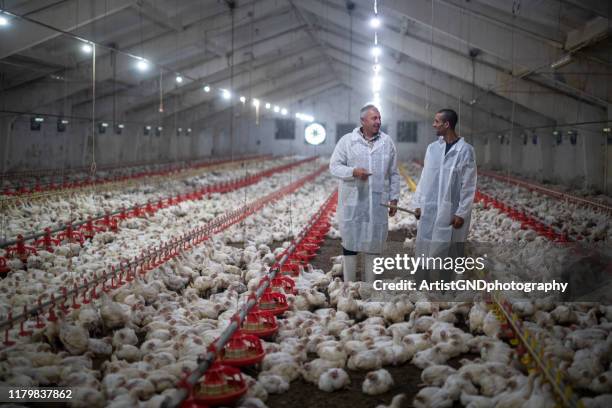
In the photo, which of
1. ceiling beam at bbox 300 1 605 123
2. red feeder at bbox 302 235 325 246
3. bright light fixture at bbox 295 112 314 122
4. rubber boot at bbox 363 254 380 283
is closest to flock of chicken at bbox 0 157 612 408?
rubber boot at bbox 363 254 380 283

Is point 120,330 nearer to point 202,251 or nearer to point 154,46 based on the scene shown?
point 202,251

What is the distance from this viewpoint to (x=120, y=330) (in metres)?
4.58

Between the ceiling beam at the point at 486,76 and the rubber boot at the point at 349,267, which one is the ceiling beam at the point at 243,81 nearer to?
the ceiling beam at the point at 486,76

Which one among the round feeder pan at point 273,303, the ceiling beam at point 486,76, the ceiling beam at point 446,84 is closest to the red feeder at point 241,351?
the round feeder pan at point 273,303

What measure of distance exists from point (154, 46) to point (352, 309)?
15.0 meters

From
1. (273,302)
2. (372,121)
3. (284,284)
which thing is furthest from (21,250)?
(372,121)

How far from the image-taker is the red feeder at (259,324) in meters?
4.58

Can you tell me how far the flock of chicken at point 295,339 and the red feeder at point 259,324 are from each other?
96 mm

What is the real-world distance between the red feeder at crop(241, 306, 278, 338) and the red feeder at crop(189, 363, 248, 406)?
2.96 feet

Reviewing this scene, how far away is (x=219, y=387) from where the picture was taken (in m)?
3.48

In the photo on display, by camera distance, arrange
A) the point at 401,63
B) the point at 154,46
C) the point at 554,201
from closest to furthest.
Result: the point at 554,201
the point at 154,46
the point at 401,63

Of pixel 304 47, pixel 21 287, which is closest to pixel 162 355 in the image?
pixel 21 287

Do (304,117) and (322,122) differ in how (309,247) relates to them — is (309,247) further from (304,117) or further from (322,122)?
(322,122)

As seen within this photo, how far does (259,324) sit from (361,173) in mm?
1622
